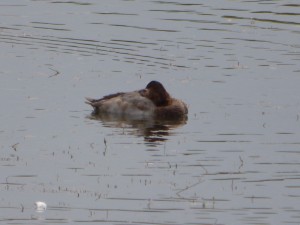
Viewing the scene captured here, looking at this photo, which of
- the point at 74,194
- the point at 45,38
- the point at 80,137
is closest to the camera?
the point at 74,194

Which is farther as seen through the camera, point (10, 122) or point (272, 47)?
point (272, 47)

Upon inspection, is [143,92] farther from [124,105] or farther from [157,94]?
[124,105]

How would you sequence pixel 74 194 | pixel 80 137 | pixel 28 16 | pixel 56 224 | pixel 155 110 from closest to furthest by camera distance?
pixel 56 224
pixel 74 194
pixel 80 137
pixel 155 110
pixel 28 16

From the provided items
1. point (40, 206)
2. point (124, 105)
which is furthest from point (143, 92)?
point (40, 206)

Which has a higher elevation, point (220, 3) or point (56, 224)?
point (220, 3)

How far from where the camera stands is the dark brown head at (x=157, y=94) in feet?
74.4

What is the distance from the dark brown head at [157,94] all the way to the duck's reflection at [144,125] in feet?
1.65

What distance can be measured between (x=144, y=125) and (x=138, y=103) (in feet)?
3.27

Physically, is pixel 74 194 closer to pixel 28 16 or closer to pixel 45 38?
pixel 45 38

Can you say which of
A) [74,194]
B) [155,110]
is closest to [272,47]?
[155,110]

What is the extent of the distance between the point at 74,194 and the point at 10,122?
518cm

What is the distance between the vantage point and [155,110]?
22.7 meters

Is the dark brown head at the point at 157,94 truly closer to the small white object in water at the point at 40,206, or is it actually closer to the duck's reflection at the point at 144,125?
the duck's reflection at the point at 144,125

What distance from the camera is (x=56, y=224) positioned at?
559 inches
